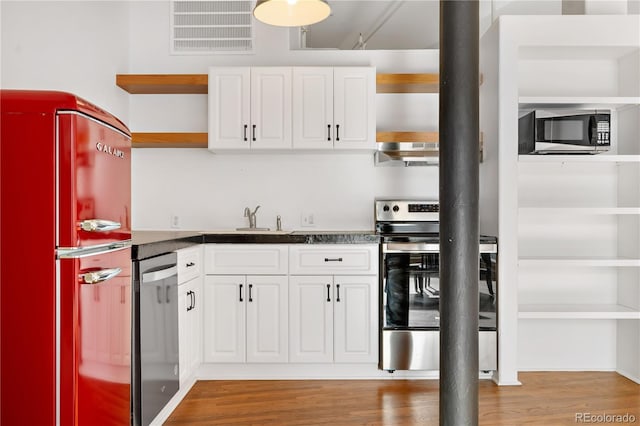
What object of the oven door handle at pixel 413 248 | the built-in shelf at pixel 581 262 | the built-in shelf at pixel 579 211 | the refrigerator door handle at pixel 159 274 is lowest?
the built-in shelf at pixel 581 262

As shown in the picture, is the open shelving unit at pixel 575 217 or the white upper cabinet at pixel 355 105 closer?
the open shelving unit at pixel 575 217

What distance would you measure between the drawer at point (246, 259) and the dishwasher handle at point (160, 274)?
1.95ft

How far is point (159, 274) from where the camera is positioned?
2385 millimetres

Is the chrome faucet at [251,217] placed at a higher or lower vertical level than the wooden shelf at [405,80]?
lower

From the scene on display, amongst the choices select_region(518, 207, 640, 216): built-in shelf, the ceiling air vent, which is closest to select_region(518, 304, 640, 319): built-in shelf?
select_region(518, 207, 640, 216): built-in shelf

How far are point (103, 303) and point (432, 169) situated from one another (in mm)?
2805

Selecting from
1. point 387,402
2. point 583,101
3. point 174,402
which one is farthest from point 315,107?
point 174,402

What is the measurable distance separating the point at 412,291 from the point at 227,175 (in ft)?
5.66

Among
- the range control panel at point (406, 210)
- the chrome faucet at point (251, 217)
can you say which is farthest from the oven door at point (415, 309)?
the chrome faucet at point (251, 217)

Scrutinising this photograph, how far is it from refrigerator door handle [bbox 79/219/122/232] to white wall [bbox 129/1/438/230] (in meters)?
2.08

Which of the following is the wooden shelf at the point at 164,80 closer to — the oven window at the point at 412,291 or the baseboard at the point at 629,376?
the oven window at the point at 412,291

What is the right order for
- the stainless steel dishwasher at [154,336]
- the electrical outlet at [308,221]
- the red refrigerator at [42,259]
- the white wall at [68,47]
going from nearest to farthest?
the red refrigerator at [42,259], the stainless steel dishwasher at [154,336], the white wall at [68,47], the electrical outlet at [308,221]

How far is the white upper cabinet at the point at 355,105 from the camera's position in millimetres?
3541

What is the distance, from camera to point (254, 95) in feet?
11.6
